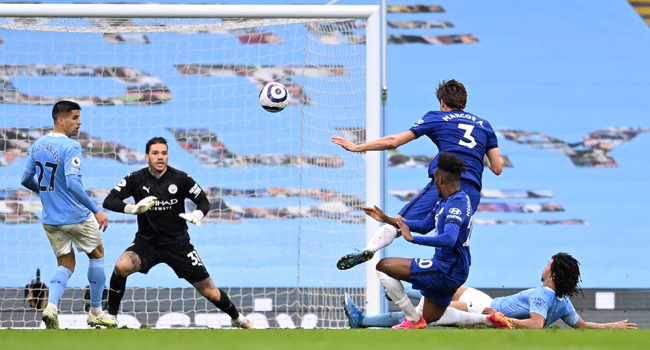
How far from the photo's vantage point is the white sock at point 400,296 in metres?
4.67

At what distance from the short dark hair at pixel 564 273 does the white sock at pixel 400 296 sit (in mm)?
1109

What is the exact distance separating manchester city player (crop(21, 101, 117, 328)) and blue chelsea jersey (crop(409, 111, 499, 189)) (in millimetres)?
2360

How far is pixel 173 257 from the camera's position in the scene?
5543 mm

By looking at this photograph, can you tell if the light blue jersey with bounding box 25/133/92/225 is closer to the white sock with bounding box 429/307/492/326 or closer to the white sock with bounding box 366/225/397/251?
the white sock with bounding box 366/225/397/251

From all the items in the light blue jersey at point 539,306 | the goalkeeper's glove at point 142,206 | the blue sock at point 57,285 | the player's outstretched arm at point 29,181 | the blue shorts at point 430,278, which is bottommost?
the light blue jersey at point 539,306

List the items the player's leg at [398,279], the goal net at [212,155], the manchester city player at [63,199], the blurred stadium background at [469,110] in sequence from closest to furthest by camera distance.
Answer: the player's leg at [398,279] → the manchester city player at [63,199] → the goal net at [212,155] → the blurred stadium background at [469,110]

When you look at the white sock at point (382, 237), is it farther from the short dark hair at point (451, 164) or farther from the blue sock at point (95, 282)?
the blue sock at point (95, 282)

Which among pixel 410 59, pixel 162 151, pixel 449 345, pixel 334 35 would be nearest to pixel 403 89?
pixel 410 59

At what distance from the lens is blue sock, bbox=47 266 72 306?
5090 mm

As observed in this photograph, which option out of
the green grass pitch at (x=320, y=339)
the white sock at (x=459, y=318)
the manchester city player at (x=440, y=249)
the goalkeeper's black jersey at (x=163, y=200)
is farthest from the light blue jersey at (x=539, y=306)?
the goalkeeper's black jersey at (x=163, y=200)

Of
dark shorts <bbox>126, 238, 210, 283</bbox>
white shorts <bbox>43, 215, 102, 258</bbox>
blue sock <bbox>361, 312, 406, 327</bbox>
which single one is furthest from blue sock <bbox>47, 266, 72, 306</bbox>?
blue sock <bbox>361, 312, 406, 327</bbox>

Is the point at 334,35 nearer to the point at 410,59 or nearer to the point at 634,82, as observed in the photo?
the point at 410,59

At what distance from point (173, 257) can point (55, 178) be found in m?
1.03

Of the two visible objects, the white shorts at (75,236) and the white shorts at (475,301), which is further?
the white shorts at (475,301)
